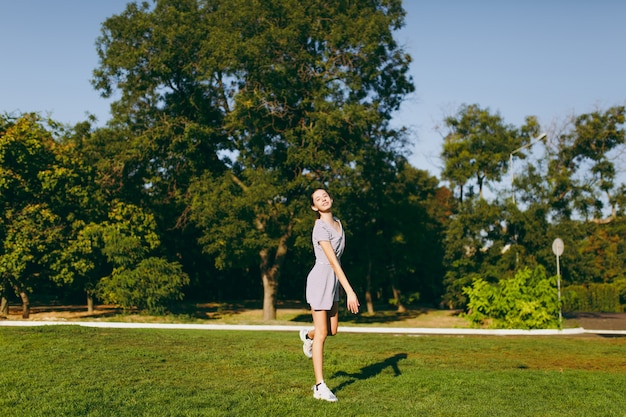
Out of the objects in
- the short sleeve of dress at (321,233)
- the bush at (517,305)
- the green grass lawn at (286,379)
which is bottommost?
the green grass lawn at (286,379)

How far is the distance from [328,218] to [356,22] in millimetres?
20073

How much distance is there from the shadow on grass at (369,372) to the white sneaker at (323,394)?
515mm

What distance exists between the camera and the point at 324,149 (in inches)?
967

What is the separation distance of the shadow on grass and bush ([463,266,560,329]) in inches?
421

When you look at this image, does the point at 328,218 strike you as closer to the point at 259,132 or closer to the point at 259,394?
the point at 259,394

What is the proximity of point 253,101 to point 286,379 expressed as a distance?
60.1 feet

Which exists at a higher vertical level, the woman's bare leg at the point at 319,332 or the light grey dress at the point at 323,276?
the light grey dress at the point at 323,276

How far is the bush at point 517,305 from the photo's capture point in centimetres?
1809

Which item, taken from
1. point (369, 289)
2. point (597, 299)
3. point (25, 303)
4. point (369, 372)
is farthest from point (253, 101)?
point (597, 299)

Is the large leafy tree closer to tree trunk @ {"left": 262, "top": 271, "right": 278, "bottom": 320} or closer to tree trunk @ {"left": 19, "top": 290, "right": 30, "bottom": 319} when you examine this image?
tree trunk @ {"left": 262, "top": 271, "right": 278, "bottom": 320}

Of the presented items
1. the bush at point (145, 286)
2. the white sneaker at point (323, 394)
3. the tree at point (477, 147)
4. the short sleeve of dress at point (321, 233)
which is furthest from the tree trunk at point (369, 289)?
the white sneaker at point (323, 394)

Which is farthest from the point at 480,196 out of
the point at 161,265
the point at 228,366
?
the point at 228,366

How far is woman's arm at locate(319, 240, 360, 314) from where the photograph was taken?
5.72 metres

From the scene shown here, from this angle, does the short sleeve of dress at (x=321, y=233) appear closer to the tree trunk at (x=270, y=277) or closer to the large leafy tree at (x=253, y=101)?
the large leafy tree at (x=253, y=101)
